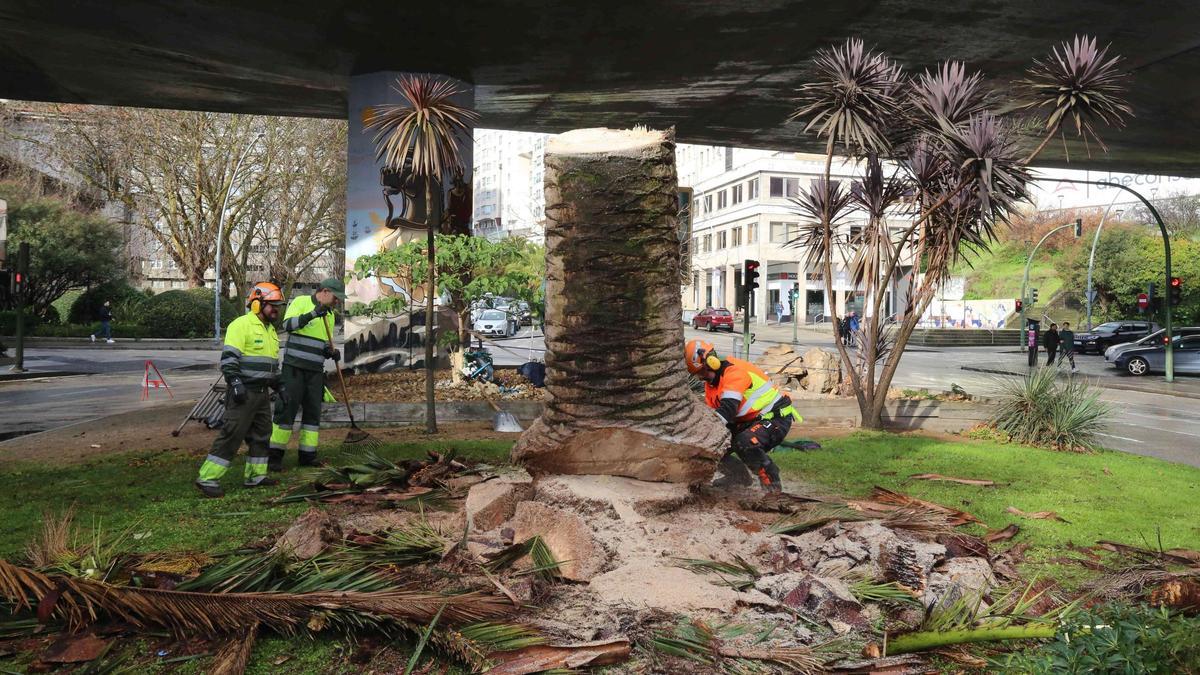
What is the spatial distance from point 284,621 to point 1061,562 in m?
4.31

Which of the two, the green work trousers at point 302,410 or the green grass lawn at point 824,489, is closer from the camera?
the green grass lawn at point 824,489

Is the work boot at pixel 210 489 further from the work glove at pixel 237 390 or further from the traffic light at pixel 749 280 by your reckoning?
the traffic light at pixel 749 280

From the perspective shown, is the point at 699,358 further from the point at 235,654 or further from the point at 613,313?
the point at 235,654

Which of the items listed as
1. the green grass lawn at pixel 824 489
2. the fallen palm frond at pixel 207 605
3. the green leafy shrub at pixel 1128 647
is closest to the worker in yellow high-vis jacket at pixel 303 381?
the green grass lawn at pixel 824 489

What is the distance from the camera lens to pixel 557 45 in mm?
13594

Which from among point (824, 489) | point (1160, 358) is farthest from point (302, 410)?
point (1160, 358)

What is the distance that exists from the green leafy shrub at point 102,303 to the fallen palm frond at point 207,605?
118 feet

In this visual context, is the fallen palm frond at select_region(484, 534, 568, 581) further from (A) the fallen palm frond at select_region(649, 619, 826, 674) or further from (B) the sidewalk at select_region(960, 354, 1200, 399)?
(B) the sidewalk at select_region(960, 354, 1200, 399)

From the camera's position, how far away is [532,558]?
172 inches

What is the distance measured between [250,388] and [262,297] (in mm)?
836

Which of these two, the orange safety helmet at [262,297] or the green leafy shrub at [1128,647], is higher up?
the orange safety helmet at [262,297]

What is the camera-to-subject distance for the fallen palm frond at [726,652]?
3432mm

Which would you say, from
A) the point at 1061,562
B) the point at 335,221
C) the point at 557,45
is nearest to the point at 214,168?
the point at 335,221

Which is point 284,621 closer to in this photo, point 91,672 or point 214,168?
point 91,672
